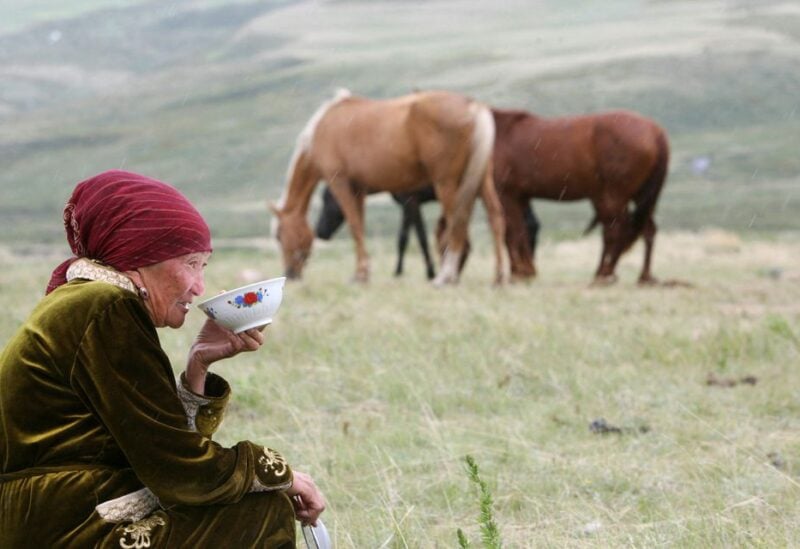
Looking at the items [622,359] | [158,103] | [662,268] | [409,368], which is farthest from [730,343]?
[158,103]

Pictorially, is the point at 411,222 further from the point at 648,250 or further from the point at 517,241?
the point at 648,250

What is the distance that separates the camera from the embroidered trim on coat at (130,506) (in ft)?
8.47

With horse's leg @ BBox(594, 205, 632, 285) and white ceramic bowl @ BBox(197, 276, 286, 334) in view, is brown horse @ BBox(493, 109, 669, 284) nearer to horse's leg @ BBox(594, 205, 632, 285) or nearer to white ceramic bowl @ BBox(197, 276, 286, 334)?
horse's leg @ BBox(594, 205, 632, 285)

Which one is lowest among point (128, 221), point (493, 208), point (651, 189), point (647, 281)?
point (647, 281)

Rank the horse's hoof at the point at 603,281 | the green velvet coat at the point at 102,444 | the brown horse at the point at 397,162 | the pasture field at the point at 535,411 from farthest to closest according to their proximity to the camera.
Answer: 1. the brown horse at the point at 397,162
2. the horse's hoof at the point at 603,281
3. the pasture field at the point at 535,411
4. the green velvet coat at the point at 102,444

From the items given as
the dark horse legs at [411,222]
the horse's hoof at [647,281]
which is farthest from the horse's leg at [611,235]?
the dark horse legs at [411,222]

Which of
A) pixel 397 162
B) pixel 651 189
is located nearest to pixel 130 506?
pixel 397 162

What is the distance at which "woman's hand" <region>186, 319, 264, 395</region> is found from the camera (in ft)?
9.45

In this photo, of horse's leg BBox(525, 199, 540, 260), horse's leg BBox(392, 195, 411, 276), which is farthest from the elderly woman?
horse's leg BBox(525, 199, 540, 260)

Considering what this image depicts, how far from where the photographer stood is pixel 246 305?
2.74 m

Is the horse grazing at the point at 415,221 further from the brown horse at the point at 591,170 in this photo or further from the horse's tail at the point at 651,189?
the horse's tail at the point at 651,189

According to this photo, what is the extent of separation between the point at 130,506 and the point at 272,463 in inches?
13.0

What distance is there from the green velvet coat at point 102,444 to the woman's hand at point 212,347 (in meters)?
0.29

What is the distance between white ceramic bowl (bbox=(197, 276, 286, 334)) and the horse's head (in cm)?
959
